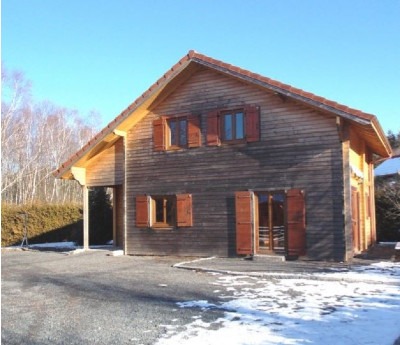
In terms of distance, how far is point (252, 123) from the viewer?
48.4 ft

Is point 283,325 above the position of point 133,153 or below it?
below

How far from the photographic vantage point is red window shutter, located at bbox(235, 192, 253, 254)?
14.8 metres

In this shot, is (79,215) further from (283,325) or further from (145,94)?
(283,325)

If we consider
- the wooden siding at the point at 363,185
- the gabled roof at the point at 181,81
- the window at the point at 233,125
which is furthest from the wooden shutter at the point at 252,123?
the wooden siding at the point at 363,185

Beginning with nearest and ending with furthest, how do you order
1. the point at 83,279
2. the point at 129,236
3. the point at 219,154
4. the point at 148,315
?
the point at 148,315 < the point at 83,279 < the point at 219,154 < the point at 129,236

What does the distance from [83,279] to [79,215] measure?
13.9 metres

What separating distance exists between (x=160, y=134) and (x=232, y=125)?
2688 millimetres

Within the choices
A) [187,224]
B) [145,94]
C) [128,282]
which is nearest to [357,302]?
[128,282]

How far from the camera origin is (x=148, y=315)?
7.33 metres

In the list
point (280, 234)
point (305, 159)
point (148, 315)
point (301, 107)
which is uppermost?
point (301, 107)

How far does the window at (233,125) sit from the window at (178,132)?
41.5 inches

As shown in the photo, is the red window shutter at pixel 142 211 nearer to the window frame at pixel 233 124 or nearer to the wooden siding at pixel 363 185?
the window frame at pixel 233 124

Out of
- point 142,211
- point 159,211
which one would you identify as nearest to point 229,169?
point 159,211

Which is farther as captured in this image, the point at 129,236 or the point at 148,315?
the point at 129,236
